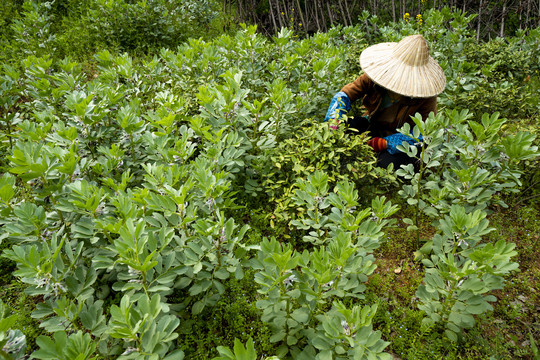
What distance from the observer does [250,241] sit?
2.62 m

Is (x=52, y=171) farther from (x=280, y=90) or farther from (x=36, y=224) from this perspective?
(x=280, y=90)

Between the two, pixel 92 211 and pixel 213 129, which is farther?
pixel 213 129

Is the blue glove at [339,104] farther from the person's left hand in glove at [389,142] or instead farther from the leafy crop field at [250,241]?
the person's left hand in glove at [389,142]

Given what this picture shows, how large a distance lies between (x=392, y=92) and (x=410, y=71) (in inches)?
13.3

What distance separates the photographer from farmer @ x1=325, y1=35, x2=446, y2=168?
2836 millimetres

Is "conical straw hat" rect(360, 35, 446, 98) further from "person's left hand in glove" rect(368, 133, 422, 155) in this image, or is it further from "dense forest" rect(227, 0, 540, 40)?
"dense forest" rect(227, 0, 540, 40)

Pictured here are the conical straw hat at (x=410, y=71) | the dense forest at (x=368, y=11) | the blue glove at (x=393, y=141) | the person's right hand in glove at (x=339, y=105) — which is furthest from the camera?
the dense forest at (x=368, y=11)

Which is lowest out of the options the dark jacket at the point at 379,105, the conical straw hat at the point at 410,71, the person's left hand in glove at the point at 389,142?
the person's left hand in glove at the point at 389,142

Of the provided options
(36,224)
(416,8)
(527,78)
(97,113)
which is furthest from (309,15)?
(36,224)

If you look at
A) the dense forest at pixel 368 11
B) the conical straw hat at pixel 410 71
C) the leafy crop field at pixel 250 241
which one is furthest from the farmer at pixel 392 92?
the dense forest at pixel 368 11

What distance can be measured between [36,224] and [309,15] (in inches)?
311

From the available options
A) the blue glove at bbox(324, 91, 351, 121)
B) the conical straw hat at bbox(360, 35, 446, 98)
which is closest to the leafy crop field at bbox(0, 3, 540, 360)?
the blue glove at bbox(324, 91, 351, 121)

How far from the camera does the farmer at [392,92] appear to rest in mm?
2836

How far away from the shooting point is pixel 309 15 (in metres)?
7.99
